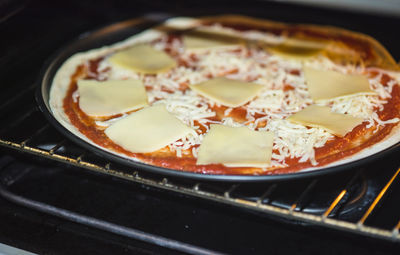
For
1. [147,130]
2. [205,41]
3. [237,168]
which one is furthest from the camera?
[205,41]

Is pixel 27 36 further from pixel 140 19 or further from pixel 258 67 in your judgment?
pixel 258 67

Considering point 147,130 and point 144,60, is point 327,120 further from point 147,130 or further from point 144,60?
point 144,60

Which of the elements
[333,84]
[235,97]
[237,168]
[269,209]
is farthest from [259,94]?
[269,209]

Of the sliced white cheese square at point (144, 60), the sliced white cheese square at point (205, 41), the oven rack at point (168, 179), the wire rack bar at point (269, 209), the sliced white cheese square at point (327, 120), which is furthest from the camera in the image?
the sliced white cheese square at point (205, 41)

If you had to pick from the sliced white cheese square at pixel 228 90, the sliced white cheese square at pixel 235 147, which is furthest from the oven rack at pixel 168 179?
the sliced white cheese square at pixel 228 90

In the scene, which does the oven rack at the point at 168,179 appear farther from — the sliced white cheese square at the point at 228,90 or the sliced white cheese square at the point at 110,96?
the sliced white cheese square at the point at 228,90

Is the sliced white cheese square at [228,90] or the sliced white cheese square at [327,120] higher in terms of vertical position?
the sliced white cheese square at [327,120]

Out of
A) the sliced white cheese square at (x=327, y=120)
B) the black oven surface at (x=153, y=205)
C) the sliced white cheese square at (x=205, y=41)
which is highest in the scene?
the sliced white cheese square at (x=327, y=120)
